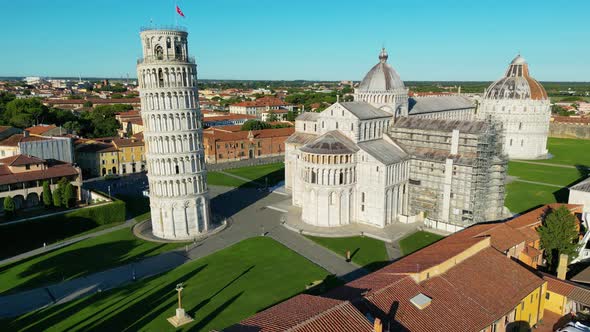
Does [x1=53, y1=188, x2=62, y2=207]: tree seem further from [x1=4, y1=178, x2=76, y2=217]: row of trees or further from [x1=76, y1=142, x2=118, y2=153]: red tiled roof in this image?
[x1=76, y1=142, x2=118, y2=153]: red tiled roof

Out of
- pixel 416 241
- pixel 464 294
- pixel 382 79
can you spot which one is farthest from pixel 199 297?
pixel 382 79

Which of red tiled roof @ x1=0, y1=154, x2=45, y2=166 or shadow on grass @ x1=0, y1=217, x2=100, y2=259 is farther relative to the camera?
red tiled roof @ x1=0, y1=154, x2=45, y2=166

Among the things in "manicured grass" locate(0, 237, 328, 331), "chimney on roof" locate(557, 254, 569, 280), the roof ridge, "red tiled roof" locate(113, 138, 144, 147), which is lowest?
"manicured grass" locate(0, 237, 328, 331)

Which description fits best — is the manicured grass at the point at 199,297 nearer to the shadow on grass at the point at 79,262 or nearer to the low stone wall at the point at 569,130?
the shadow on grass at the point at 79,262

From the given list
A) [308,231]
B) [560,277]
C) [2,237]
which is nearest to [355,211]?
[308,231]

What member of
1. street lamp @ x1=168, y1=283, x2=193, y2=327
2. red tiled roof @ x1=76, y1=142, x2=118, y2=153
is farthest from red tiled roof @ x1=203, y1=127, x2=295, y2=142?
street lamp @ x1=168, y1=283, x2=193, y2=327

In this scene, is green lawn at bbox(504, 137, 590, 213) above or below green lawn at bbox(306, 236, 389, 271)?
above

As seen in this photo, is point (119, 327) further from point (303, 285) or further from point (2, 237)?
point (2, 237)

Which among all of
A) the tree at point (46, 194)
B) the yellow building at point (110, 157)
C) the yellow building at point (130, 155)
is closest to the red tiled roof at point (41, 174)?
the tree at point (46, 194)

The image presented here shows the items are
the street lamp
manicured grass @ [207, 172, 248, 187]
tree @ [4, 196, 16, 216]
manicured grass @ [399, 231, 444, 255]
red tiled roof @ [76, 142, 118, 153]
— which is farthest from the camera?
red tiled roof @ [76, 142, 118, 153]
